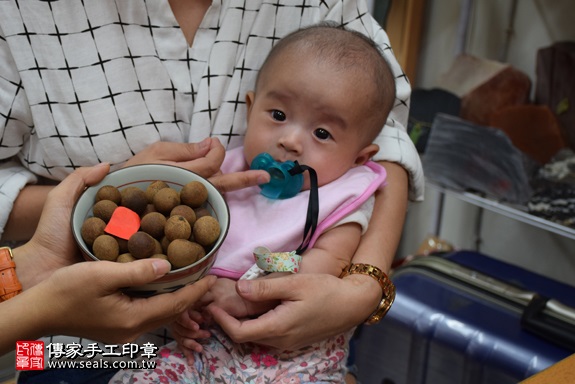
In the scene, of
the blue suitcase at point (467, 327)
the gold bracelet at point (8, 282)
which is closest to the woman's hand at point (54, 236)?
the gold bracelet at point (8, 282)

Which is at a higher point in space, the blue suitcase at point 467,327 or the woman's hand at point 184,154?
the woman's hand at point 184,154

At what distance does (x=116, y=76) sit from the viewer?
1.18m

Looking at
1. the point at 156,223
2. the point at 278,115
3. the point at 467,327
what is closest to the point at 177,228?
the point at 156,223

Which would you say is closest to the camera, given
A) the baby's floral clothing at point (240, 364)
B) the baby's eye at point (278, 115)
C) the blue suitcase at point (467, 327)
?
the baby's floral clothing at point (240, 364)

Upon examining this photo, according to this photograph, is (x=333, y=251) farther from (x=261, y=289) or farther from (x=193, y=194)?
(x=193, y=194)

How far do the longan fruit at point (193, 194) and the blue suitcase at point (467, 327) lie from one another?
3.09 ft

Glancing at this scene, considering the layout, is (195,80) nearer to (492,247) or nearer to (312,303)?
(312,303)

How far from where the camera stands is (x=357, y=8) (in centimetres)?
137

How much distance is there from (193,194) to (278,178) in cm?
22

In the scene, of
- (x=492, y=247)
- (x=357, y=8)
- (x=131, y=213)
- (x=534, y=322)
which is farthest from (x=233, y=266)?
(x=492, y=247)

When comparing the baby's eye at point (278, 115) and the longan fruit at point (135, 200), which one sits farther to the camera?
the baby's eye at point (278, 115)

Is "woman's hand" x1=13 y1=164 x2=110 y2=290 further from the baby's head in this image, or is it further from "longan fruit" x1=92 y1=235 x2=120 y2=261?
the baby's head

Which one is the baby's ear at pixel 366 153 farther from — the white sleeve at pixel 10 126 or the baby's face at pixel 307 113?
the white sleeve at pixel 10 126

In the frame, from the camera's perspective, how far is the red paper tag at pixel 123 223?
0.93m
